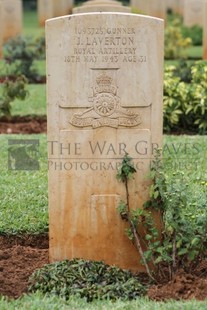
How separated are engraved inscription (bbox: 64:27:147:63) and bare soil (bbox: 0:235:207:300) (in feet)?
4.20

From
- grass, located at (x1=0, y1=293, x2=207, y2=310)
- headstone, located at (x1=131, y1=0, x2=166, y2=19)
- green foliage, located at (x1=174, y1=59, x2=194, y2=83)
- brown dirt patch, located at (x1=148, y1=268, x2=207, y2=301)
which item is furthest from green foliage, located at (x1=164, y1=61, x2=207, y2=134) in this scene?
headstone, located at (x1=131, y1=0, x2=166, y2=19)

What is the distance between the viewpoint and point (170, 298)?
159 inches

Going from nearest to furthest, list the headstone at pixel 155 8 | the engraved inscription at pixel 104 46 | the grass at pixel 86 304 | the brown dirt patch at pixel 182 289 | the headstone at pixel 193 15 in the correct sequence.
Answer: the grass at pixel 86 304, the brown dirt patch at pixel 182 289, the engraved inscription at pixel 104 46, the headstone at pixel 155 8, the headstone at pixel 193 15

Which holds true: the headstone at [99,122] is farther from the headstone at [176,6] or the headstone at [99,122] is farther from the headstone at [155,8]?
the headstone at [176,6]

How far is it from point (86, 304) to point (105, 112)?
118 cm

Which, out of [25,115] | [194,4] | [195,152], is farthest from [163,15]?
[195,152]

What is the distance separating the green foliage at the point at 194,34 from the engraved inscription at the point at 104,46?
49.2ft

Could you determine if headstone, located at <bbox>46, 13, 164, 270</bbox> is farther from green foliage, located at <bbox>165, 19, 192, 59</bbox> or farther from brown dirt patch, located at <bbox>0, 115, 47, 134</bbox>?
green foliage, located at <bbox>165, 19, 192, 59</bbox>

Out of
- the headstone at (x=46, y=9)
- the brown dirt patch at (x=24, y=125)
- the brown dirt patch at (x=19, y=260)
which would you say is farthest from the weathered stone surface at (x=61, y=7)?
the brown dirt patch at (x=19, y=260)

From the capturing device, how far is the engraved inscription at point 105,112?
4477 millimetres

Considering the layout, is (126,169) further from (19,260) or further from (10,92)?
(10,92)

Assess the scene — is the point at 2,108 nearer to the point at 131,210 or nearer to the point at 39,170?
the point at 39,170

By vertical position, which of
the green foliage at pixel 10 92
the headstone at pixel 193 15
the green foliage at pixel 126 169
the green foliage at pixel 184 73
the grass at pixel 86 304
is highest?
the headstone at pixel 193 15

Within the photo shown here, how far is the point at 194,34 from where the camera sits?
19500mm
